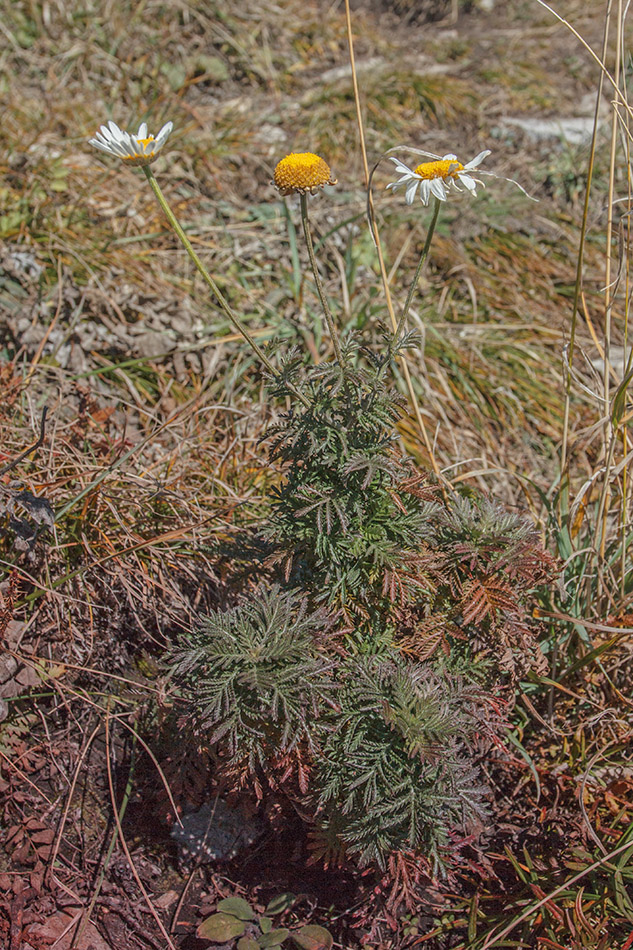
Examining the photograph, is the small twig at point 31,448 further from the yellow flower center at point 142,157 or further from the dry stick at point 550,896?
the dry stick at point 550,896

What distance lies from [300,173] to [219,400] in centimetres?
170

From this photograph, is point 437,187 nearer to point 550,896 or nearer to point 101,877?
point 550,896

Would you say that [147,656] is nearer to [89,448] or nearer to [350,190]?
[89,448]

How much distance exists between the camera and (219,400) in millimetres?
2889

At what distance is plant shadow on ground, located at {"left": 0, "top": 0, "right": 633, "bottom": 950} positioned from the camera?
1.74 m

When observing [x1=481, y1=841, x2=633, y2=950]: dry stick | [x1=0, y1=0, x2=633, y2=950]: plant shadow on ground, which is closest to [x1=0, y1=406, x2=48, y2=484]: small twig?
[x1=0, y1=0, x2=633, y2=950]: plant shadow on ground

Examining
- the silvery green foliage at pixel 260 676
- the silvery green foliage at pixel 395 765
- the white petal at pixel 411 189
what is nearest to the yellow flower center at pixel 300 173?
the white petal at pixel 411 189

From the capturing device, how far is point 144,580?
6.73ft

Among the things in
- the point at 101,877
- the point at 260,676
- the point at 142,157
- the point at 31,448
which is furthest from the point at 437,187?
the point at 101,877

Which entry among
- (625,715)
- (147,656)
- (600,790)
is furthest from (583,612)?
(147,656)

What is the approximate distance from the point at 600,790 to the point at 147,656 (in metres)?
1.25

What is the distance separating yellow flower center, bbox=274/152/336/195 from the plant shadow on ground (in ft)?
3.08

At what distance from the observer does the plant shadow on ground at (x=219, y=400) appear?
68.5 inches

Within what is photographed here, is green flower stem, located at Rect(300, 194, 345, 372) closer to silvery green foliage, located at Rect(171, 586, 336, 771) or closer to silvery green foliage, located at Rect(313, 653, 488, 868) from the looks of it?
silvery green foliage, located at Rect(171, 586, 336, 771)
